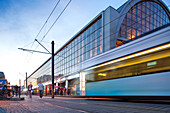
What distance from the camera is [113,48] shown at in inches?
299

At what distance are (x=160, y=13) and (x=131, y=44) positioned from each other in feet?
116

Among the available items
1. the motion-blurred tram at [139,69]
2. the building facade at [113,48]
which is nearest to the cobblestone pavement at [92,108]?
the motion-blurred tram at [139,69]

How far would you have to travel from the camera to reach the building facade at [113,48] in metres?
5.77

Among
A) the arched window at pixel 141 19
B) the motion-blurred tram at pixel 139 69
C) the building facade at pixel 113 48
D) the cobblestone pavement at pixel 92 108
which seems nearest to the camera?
the cobblestone pavement at pixel 92 108

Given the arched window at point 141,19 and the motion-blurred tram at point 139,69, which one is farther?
the arched window at point 141,19

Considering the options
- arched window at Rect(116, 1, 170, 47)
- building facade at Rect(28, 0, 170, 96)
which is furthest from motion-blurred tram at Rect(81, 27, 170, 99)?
arched window at Rect(116, 1, 170, 47)

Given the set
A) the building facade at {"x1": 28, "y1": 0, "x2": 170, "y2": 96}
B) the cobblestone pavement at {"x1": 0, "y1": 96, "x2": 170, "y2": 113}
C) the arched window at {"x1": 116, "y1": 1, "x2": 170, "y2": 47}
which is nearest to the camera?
the cobblestone pavement at {"x1": 0, "y1": 96, "x2": 170, "y2": 113}

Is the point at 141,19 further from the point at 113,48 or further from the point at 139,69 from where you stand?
the point at 139,69

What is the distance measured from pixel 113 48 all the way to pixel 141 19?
84.3ft

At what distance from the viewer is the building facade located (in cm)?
577

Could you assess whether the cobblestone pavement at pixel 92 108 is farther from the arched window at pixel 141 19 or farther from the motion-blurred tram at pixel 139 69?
the arched window at pixel 141 19

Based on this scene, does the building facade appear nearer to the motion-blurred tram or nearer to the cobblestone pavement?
the motion-blurred tram

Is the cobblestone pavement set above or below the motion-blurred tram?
below

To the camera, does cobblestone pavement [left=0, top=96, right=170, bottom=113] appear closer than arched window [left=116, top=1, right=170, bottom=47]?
Yes
